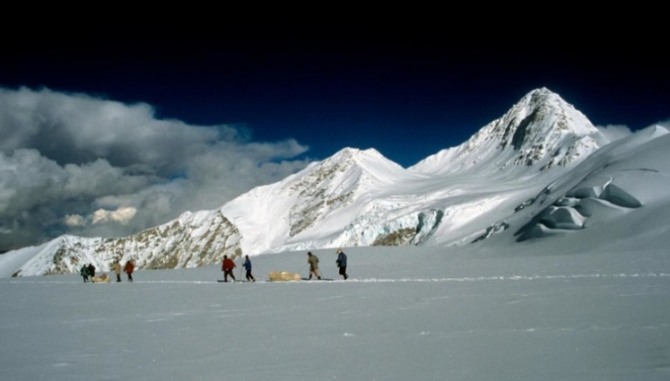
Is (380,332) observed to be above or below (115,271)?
below

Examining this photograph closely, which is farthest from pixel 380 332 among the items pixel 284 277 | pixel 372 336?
pixel 284 277

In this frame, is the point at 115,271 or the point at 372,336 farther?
the point at 115,271

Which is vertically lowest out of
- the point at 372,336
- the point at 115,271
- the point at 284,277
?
the point at 372,336

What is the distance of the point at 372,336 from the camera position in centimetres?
1087

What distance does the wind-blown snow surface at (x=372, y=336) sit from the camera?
26.3 ft

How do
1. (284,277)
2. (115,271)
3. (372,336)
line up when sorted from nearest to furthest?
(372,336) → (284,277) → (115,271)

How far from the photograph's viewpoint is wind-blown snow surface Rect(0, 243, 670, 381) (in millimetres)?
8031

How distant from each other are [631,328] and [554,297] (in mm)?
5353

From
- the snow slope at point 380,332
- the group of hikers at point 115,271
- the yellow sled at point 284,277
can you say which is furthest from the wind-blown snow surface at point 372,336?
the group of hikers at point 115,271

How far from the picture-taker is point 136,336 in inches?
489

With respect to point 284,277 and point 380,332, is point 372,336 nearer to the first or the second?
point 380,332

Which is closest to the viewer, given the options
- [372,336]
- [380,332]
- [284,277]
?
[372,336]

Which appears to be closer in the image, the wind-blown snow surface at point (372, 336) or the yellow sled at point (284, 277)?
the wind-blown snow surface at point (372, 336)

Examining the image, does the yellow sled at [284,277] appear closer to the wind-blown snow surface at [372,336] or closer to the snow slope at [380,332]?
the snow slope at [380,332]
